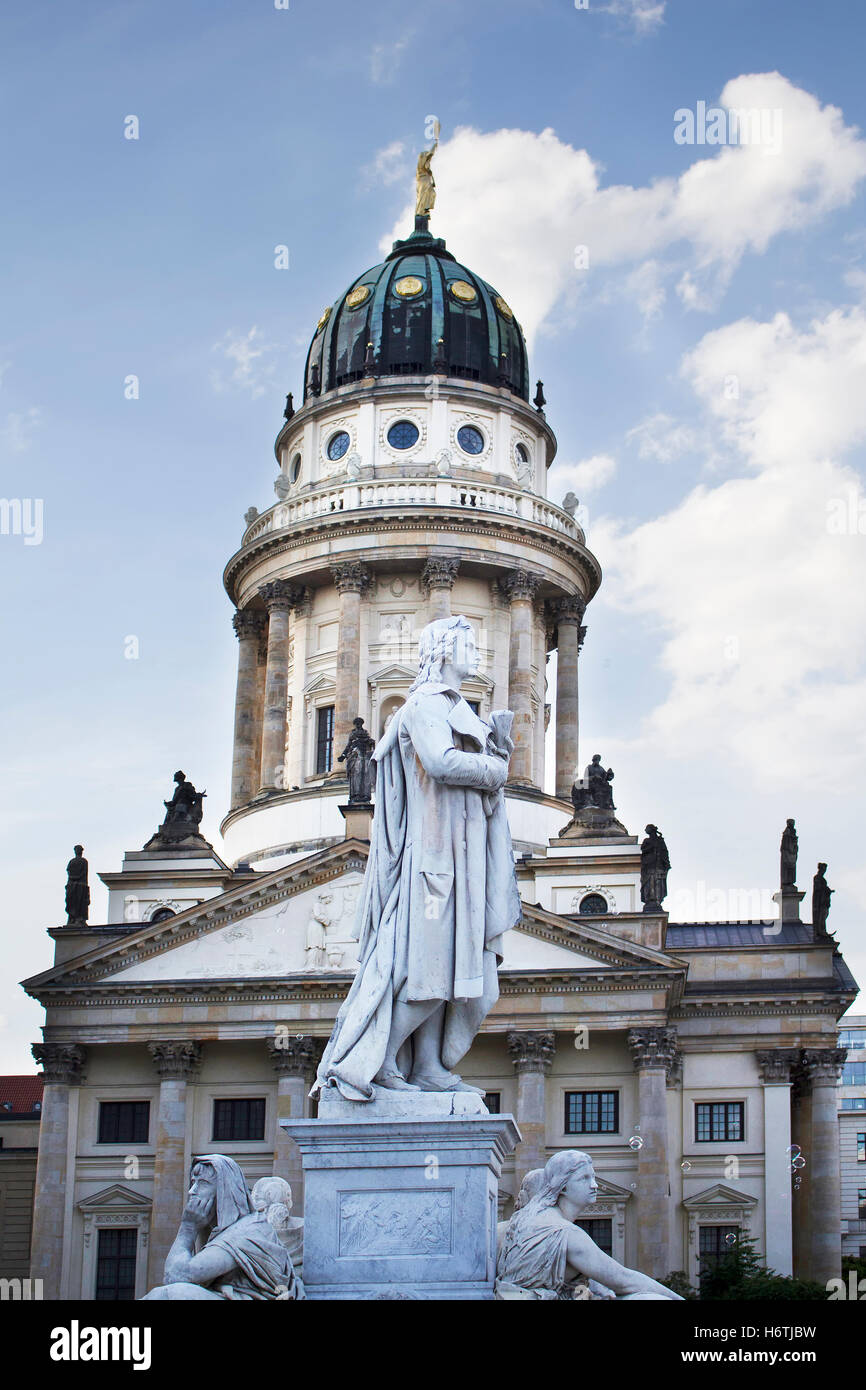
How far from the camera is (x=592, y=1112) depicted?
5819cm

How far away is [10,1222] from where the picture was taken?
7438cm

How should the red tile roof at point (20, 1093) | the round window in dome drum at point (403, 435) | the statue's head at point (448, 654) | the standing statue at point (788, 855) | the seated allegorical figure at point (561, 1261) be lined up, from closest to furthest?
the seated allegorical figure at point (561, 1261) < the statue's head at point (448, 654) < the standing statue at point (788, 855) < the round window in dome drum at point (403, 435) < the red tile roof at point (20, 1093)

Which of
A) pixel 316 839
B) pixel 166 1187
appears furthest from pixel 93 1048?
pixel 316 839

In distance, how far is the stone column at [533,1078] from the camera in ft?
185

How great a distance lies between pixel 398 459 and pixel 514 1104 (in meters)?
28.5

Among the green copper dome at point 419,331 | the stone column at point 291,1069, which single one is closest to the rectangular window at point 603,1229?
the stone column at point 291,1069

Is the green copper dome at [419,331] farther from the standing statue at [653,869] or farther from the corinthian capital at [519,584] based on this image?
the standing statue at [653,869]

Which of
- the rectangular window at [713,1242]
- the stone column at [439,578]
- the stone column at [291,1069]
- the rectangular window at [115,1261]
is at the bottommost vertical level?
the rectangular window at [115,1261]

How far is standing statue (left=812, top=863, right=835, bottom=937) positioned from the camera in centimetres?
6475

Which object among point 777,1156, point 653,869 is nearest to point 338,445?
point 653,869

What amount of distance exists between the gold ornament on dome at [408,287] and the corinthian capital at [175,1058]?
33.7 meters

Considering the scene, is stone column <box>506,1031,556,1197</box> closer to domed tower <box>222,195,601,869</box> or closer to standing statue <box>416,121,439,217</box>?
domed tower <box>222,195,601,869</box>

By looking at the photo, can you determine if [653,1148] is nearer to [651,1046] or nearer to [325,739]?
[651,1046]
